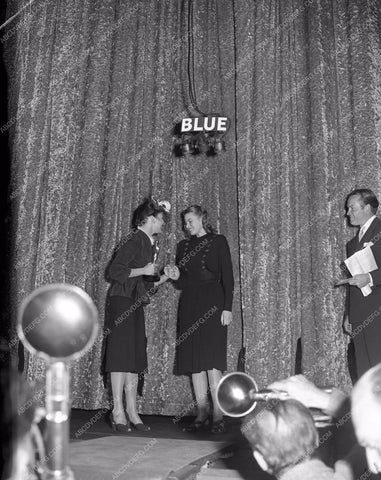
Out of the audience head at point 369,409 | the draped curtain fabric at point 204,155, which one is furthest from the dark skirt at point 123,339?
the audience head at point 369,409

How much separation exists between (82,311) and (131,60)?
4.32 m

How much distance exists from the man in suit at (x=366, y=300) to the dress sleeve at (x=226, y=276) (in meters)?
0.74

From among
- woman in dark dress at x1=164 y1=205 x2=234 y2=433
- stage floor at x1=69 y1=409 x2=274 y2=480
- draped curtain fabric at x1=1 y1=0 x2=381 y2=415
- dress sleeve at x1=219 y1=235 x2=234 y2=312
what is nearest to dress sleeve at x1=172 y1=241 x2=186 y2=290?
woman in dark dress at x1=164 y1=205 x2=234 y2=433

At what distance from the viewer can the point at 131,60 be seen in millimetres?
5051

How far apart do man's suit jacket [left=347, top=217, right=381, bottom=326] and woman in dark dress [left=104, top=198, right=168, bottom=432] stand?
1.26 metres

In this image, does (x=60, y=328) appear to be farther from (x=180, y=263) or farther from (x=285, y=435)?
(x=180, y=263)

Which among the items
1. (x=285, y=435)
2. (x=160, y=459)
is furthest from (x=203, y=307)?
(x=285, y=435)

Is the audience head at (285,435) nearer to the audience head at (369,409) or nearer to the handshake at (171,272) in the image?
the audience head at (369,409)

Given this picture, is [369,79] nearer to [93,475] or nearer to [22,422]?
[93,475]

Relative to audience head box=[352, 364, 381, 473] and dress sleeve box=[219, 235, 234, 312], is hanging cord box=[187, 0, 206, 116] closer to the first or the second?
Answer: dress sleeve box=[219, 235, 234, 312]

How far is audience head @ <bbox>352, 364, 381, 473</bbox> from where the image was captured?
3.69 feet

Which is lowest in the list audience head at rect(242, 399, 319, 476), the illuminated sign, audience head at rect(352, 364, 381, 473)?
audience head at rect(242, 399, 319, 476)

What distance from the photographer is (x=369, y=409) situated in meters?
1.13

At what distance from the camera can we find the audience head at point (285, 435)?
1.41 meters
